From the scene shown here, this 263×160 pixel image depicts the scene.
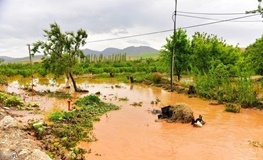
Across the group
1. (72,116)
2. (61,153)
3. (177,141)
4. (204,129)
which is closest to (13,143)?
(61,153)

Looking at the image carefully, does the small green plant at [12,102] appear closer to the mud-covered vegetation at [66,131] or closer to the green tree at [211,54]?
the mud-covered vegetation at [66,131]

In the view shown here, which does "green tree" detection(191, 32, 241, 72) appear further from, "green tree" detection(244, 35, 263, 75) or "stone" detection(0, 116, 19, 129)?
"stone" detection(0, 116, 19, 129)

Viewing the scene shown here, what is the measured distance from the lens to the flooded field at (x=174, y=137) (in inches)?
397

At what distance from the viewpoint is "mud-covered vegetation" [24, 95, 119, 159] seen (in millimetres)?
9562

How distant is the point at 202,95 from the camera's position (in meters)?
23.0

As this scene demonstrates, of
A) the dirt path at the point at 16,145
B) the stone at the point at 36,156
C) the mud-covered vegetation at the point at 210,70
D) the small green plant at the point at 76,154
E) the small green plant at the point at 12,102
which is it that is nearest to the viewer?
the stone at the point at 36,156

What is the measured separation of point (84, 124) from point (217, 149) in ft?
19.9

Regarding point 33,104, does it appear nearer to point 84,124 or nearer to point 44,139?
point 84,124

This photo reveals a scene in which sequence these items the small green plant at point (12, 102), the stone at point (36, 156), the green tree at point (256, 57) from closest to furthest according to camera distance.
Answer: the stone at point (36, 156) → the small green plant at point (12, 102) → the green tree at point (256, 57)

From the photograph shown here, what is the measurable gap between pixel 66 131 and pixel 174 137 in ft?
15.1

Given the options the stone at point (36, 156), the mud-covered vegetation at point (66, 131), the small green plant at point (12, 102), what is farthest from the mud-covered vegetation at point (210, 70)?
the stone at point (36, 156)

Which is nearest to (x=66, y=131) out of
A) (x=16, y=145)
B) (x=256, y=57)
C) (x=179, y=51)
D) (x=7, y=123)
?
(x=7, y=123)

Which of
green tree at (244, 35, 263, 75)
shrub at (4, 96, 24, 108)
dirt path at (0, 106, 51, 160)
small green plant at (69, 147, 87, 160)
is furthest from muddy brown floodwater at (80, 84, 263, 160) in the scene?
shrub at (4, 96, 24, 108)

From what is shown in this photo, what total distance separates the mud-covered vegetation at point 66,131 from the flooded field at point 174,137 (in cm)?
42
